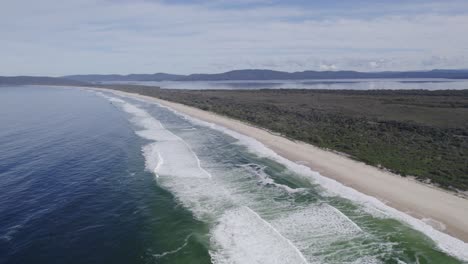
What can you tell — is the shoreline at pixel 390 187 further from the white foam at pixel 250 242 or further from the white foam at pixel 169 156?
the white foam at pixel 169 156

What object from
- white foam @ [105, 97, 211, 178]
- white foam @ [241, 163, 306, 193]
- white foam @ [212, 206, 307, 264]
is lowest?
white foam @ [212, 206, 307, 264]

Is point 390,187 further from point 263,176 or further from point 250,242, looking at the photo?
point 250,242

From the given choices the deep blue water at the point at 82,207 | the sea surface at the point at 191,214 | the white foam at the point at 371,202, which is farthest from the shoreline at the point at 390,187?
the deep blue water at the point at 82,207

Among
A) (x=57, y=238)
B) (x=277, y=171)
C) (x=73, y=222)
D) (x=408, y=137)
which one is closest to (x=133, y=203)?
(x=73, y=222)

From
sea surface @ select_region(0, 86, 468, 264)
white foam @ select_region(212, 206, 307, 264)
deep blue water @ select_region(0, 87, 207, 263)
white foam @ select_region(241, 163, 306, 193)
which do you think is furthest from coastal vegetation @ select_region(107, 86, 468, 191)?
deep blue water @ select_region(0, 87, 207, 263)

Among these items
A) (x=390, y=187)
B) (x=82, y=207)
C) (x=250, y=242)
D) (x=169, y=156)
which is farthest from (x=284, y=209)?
(x=169, y=156)

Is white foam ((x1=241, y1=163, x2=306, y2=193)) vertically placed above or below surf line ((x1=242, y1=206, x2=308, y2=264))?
above

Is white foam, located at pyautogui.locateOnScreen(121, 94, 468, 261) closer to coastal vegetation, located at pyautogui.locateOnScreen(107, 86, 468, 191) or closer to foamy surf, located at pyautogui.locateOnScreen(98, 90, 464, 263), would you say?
foamy surf, located at pyautogui.locateOnScreen(98, 90, 464, 263)
